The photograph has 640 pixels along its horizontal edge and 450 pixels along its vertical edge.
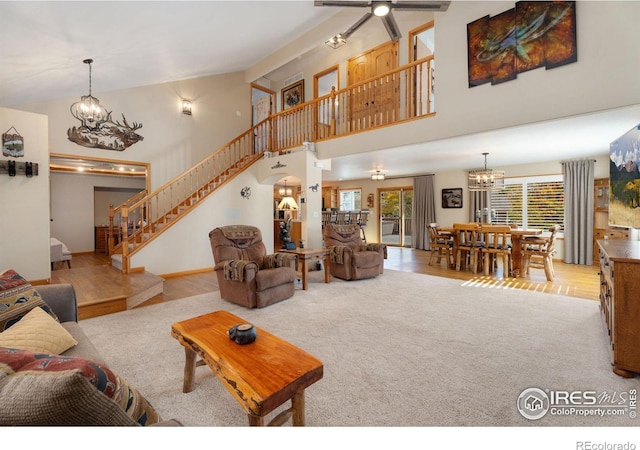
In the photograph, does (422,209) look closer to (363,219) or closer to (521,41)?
(363,219)

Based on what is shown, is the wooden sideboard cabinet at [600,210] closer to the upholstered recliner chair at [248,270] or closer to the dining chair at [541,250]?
the dining chair at [541,250]

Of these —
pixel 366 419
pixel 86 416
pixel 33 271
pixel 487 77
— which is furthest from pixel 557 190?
pixel 33 271

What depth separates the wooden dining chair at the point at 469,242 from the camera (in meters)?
5.73

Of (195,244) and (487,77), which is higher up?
(487,77)

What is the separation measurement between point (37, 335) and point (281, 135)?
20.1 ft

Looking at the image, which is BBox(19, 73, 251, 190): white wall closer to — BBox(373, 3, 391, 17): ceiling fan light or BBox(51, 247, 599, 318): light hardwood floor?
BBox(51, 247, 599, 318): light hardwood floor

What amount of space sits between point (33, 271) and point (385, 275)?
17.9 ft

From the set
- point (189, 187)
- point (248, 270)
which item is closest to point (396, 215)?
point (189, 187)

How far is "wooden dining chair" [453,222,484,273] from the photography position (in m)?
5.73

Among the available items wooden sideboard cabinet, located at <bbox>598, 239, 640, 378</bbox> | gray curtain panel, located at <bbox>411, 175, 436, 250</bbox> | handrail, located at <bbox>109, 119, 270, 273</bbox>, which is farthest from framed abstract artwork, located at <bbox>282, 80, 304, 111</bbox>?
wooden sideboard cabinet, located at <bbox>598, 239, 640, 378</bbox>

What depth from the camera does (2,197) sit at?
12.9 ft

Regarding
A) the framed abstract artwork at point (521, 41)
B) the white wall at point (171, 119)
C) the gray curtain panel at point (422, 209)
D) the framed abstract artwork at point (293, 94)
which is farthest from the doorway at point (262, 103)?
the framed abstract artwork at point (521, 41)
